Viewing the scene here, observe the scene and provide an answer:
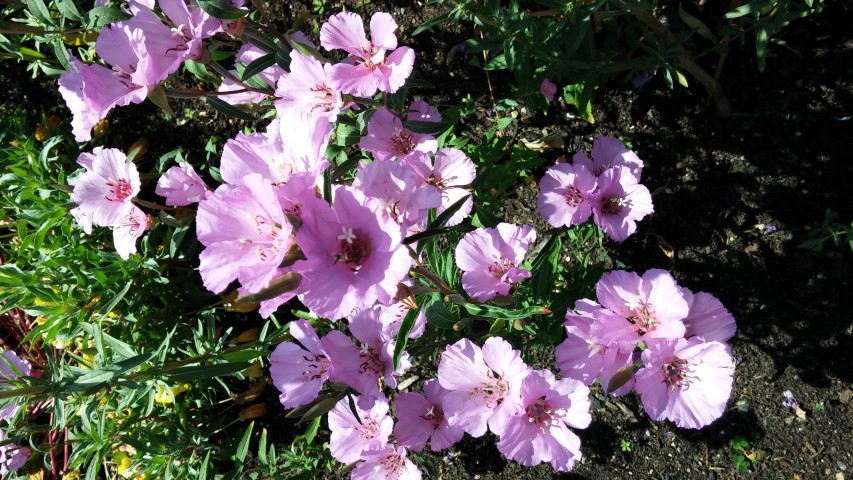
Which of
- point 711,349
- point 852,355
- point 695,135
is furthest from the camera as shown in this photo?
point 695,135

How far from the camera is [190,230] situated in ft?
10.7

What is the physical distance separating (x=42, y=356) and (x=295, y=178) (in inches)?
128

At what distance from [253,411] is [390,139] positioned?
201cm

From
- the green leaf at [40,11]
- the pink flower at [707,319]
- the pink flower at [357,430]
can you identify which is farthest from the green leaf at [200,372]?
the pink flower at [707,319]

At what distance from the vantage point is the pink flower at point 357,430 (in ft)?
7.72

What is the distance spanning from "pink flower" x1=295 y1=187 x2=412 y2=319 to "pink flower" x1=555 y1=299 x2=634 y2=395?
72 centimetres

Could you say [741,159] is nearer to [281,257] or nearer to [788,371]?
[788,371]

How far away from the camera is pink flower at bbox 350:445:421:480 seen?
2.42 meters

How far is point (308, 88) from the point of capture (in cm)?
220

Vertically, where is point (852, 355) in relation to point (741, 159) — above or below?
below

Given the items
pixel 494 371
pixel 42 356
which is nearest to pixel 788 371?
pixel 494 371

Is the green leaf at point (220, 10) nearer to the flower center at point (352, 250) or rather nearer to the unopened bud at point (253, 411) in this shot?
the flower center at point (352, 250)

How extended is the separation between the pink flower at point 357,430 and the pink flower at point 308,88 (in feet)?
3.64

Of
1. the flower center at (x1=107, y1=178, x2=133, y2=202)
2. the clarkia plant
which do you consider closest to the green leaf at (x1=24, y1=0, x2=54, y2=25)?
the clarkia plant
